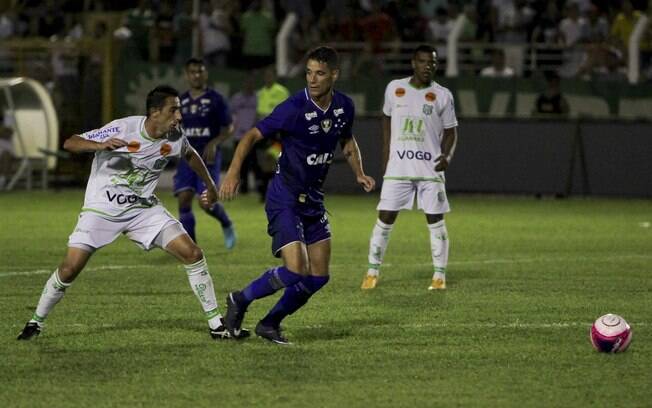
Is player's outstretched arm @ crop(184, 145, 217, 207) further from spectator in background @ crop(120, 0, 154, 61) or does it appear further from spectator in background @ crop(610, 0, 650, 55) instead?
spectator in background @ crop(120, 0, 154, 61)

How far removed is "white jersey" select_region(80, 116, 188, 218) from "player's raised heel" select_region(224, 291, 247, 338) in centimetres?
97

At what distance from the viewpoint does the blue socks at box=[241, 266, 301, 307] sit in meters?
9.70

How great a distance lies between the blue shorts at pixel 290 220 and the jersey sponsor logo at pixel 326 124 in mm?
518

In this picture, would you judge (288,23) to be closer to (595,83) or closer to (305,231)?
(595,83)

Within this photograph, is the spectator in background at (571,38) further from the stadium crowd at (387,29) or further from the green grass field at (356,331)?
the green grass field at (356,331)

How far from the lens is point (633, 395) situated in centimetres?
806

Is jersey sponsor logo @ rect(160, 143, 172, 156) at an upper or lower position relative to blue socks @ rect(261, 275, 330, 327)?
upper

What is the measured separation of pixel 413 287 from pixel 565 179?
12867 millimetres

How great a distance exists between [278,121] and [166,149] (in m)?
1.00

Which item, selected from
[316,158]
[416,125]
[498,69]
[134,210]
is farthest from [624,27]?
[134,210]

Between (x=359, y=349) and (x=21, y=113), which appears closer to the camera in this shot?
(x=359, y=349)

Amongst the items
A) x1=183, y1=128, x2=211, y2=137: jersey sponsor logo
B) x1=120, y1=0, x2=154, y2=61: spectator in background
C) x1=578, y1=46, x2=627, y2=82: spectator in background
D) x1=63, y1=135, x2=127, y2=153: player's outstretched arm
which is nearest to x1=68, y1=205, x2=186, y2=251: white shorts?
x1=63, y1=135, x2=127, y2=153: player's outstretched arm

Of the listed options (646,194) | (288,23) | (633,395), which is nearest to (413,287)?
(633,395)

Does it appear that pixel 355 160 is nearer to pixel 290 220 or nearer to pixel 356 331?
pixel 290 220
